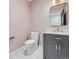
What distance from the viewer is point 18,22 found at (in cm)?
425

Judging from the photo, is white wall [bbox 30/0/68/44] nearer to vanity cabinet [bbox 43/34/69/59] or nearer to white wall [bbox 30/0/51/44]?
white wall [bbox 30/0/51/44]

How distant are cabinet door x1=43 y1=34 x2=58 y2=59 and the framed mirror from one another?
821mm

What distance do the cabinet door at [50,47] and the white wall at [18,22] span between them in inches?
57.7

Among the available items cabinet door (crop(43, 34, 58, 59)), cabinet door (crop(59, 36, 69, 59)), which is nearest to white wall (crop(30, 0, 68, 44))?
cabinet door (crop(43, 34, 58, 59))

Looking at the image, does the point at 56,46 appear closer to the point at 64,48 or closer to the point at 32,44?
the point at 64,48

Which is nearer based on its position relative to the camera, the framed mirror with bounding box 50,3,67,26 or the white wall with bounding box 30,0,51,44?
the framed mirror with bounding box 50,3,67,26

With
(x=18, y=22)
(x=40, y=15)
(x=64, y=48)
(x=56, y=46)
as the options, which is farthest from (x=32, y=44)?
(x=64, y=48)

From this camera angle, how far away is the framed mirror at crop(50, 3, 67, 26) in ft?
11.0

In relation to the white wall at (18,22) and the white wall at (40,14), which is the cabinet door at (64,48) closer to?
the white wall at (40,14)

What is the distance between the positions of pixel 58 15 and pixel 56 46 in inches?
48.8
